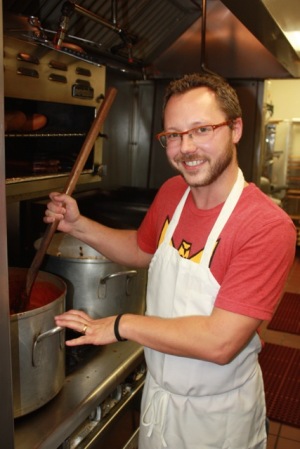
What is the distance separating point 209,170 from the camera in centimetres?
119

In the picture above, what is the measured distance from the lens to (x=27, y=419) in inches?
47.3

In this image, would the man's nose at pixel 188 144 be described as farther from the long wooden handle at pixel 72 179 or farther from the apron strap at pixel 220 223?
the long wooden handle at pixel 72 179

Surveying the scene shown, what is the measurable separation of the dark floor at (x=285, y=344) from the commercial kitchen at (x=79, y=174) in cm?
105

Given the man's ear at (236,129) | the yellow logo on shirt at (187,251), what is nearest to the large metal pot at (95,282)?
the yellow logo on shirt at (187,251)

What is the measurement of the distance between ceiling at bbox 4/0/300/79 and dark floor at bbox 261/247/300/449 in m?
1.87

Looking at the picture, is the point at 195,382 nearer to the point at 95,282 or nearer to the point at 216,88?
the point at 95,282

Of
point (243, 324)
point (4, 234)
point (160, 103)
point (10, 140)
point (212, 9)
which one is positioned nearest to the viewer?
point (4, 234)

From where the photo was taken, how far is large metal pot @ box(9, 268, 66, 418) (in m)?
1.07

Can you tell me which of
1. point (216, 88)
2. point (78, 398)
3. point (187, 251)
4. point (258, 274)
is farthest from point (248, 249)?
point (78, 398)

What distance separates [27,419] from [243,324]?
2.01ft

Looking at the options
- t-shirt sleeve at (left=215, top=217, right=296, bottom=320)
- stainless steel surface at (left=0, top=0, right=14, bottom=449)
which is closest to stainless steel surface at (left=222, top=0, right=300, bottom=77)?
t-shirt sleeve at (left=215, top=217, right=296, bottom=320)

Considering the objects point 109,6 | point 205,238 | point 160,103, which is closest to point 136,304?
point 205,238

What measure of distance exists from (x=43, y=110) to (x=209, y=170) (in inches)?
29.6

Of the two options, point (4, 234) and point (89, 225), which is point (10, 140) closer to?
point (89, 225)
